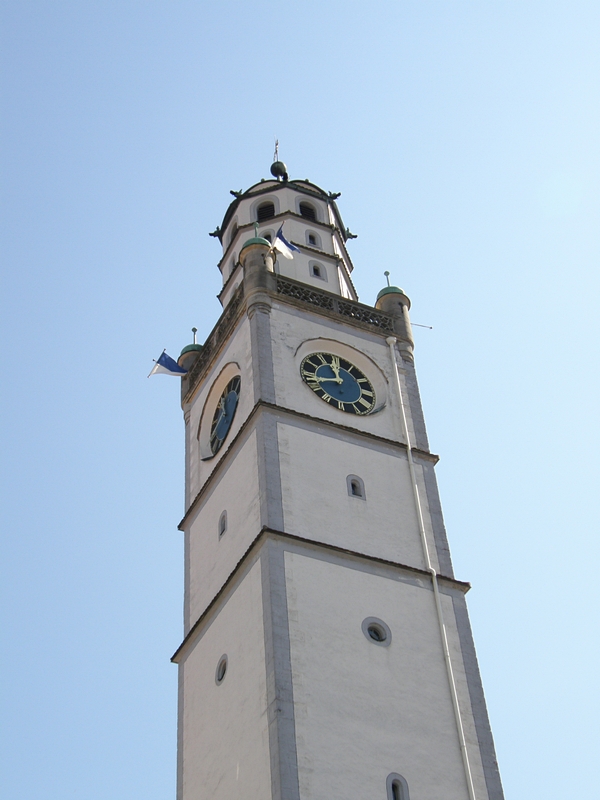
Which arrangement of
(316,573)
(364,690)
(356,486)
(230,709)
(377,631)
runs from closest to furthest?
1. (364,690)
2. (230,709)
3. (377,631)
4. (316,573)
5. (356,486)

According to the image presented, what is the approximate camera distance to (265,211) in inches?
1574

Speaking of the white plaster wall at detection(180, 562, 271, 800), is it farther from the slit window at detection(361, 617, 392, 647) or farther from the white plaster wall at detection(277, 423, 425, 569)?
the slit window at detection(361, 617, 392, 647)

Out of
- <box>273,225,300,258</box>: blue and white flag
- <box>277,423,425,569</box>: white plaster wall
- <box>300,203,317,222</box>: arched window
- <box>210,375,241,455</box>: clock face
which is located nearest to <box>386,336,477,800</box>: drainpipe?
<box>277,423,425,569</box>: white plaster wall

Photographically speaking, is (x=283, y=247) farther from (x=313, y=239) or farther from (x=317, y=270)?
(x=313, y=239)

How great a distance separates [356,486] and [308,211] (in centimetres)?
1437

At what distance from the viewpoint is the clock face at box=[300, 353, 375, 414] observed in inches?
1196

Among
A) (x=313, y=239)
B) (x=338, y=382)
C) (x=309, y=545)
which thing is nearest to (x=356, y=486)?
(x=309, y=545)

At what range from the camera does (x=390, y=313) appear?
34.2 meters

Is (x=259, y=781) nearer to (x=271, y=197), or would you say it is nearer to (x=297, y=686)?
(x=297, y=686)

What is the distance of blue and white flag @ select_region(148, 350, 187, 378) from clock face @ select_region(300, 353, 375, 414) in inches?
216

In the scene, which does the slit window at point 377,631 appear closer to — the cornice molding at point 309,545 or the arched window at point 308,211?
the cornice molding at point 309,545

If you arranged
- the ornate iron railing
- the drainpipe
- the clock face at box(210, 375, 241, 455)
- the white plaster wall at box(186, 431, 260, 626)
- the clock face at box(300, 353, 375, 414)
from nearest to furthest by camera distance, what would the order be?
the drainpipe, the white plaster wall at box(186, 431, 260, 626), the clock face at box(300, 353, 375, 414), the clock face at box(210, 375, 241, 455), the ornate iron railing

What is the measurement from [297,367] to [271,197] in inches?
439

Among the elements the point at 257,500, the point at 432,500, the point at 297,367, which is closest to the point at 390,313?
the point at 297,367
